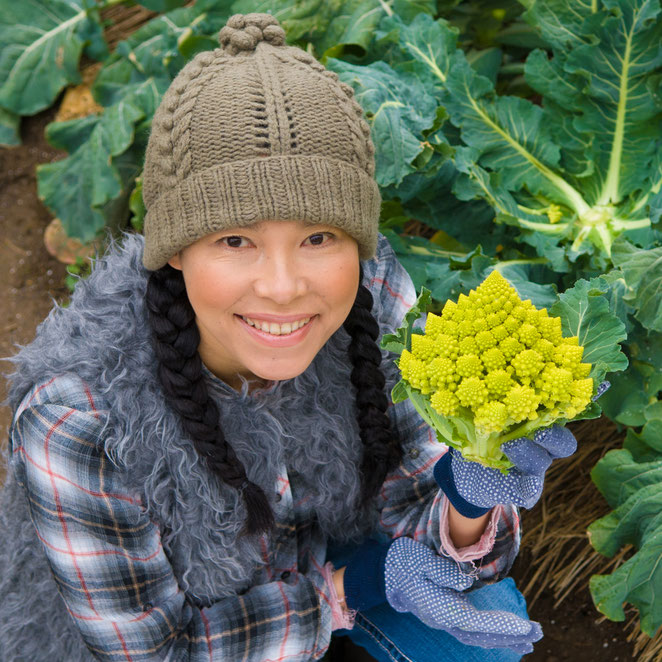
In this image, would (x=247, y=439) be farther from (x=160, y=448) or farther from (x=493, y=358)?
(x=493, y=358)

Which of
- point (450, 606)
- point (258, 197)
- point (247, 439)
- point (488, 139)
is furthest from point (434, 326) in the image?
point (488, 139)

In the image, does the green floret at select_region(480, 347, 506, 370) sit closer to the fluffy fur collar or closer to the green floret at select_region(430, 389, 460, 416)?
the green floret at select_region(430, 389, 460, 416)

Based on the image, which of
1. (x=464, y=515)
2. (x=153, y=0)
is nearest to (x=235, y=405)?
(x=464, y=515)

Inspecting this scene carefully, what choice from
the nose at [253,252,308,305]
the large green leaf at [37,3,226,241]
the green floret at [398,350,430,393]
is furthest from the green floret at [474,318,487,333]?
the large green leaf at [37,3,226,241]

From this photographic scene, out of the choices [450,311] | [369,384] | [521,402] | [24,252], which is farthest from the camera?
[24,252]

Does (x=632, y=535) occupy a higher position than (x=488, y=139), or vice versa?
(x=488, y=139)

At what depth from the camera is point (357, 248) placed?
1554 millimetres

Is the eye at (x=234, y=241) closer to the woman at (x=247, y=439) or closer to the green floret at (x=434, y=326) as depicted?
the woman at (x=247, y=439)

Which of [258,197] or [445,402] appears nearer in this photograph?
[445,402]

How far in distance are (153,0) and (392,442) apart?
1966mm

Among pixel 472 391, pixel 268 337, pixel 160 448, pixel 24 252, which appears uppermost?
pixel 472 391

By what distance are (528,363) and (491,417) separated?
0.10m

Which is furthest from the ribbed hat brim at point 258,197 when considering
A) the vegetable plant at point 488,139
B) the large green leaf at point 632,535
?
the large green leaf at point 632,535

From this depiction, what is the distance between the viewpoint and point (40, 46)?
298 centimetres
